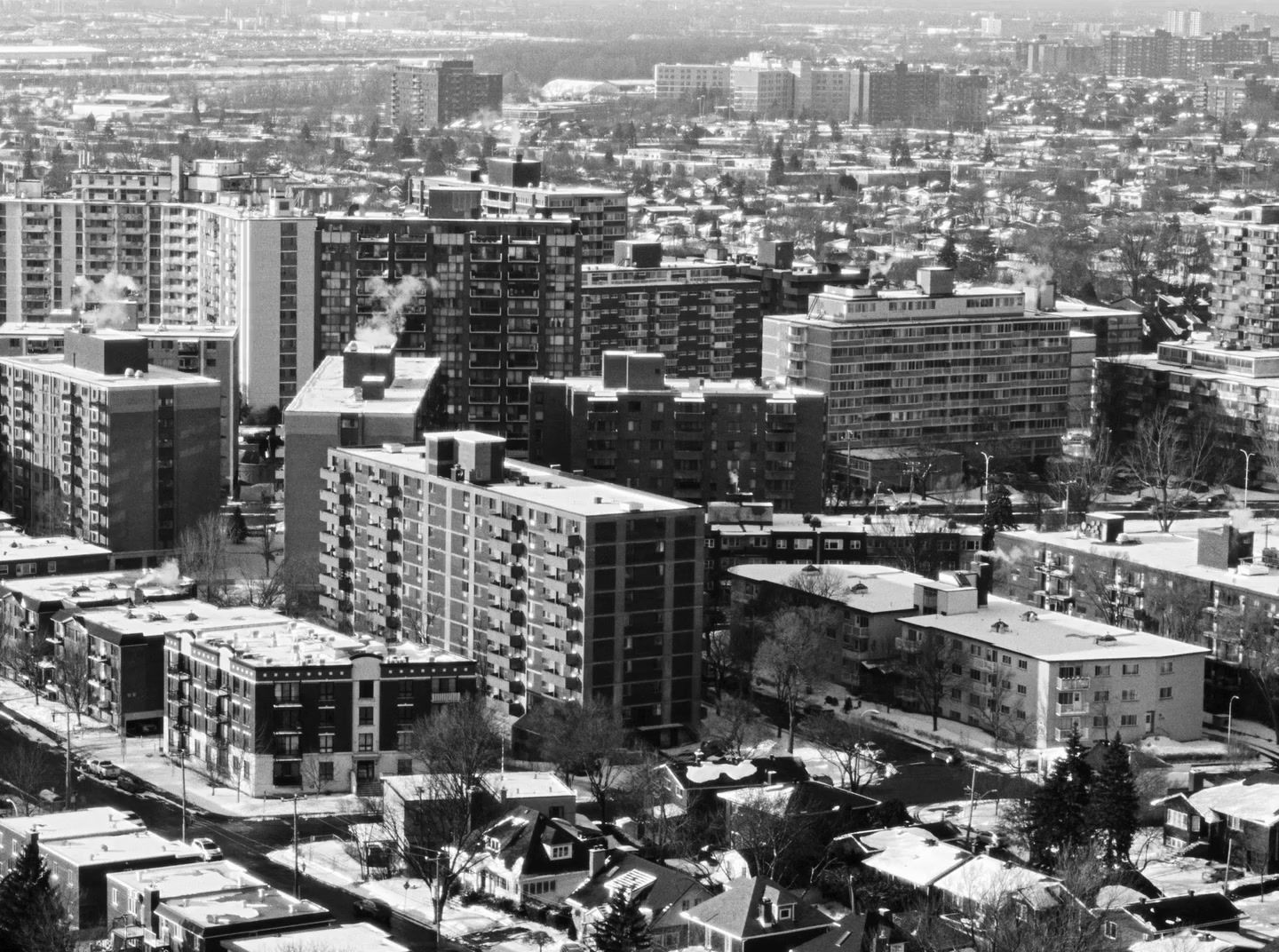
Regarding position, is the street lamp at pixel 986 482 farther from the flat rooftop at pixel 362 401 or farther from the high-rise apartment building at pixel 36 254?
the high-rise apartment building at pixel 36 254

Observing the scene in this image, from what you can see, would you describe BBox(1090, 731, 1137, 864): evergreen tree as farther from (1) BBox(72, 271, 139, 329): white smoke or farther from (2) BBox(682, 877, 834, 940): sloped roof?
(1) BBox(72, 271, 139, 329): white smoke

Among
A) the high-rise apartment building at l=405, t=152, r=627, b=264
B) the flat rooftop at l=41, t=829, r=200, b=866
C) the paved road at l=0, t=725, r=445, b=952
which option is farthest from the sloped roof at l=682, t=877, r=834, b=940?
the high-rise apartment building at l=405, t=152, r=627, b=264

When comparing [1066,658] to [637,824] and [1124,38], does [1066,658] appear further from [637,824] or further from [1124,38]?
[1124,38]

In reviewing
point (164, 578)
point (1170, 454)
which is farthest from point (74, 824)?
point (1170, 454)

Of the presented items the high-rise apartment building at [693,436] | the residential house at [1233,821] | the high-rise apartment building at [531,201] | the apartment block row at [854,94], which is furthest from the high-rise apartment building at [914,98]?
the residential house at [1233,821]

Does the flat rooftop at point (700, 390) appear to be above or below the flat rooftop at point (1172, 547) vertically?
above

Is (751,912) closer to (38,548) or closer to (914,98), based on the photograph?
(38,548)

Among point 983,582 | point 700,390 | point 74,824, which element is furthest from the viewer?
point 700,390
